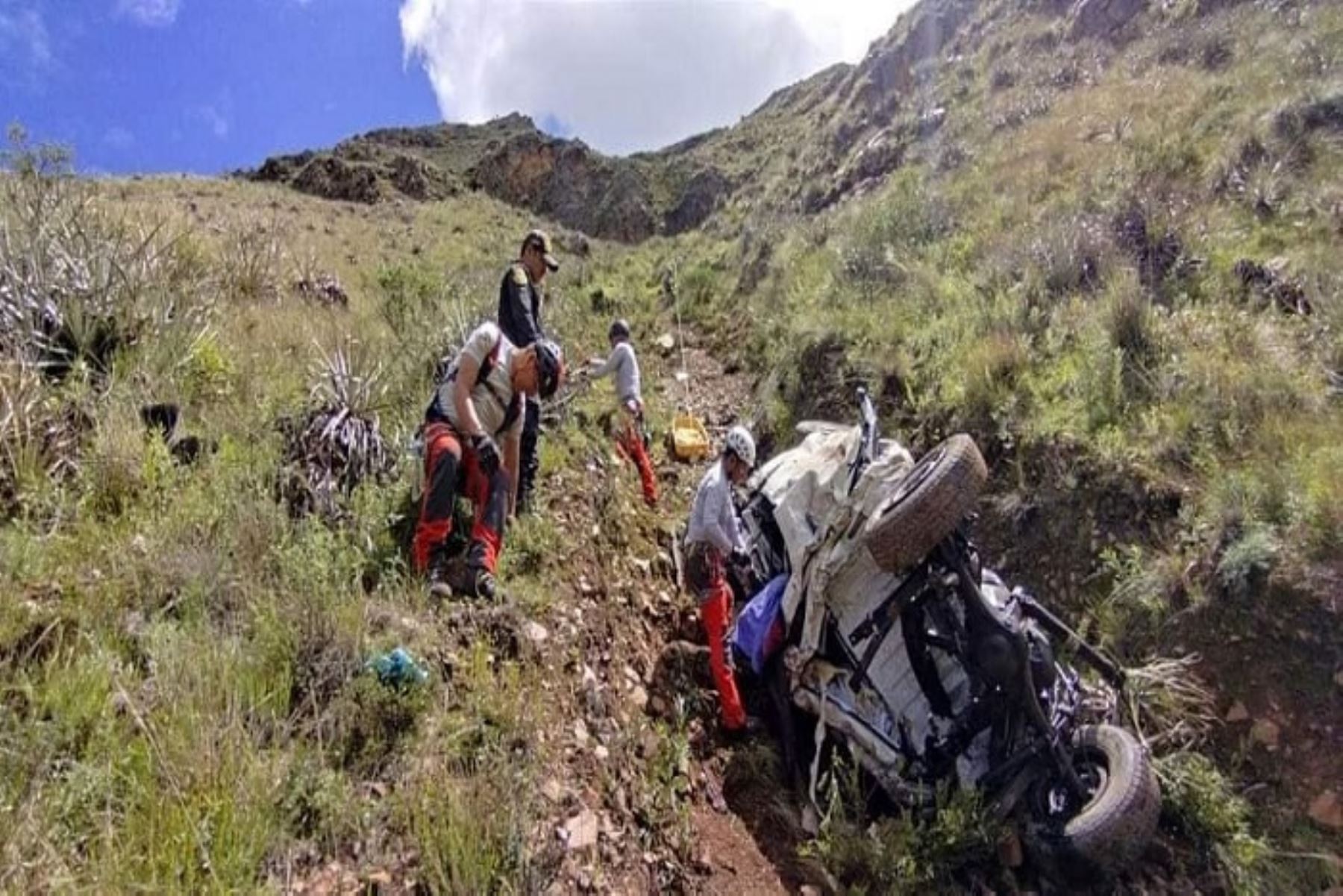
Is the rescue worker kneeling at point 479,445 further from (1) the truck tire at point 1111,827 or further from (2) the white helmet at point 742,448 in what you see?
(1) the truck tire at point 1111,827

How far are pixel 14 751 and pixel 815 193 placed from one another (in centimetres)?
1644

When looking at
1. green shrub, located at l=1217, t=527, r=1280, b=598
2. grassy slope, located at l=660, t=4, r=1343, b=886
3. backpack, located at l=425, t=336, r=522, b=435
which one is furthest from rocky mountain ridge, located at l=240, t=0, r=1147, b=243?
backpack, located at l=425, t=336, r=522, b=435

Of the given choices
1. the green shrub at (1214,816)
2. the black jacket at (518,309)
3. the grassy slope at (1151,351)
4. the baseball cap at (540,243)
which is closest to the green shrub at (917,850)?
the green shrub at (1214,816)

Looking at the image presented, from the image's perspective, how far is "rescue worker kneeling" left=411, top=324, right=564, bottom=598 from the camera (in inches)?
152

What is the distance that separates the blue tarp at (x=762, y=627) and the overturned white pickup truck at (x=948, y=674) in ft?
0.85

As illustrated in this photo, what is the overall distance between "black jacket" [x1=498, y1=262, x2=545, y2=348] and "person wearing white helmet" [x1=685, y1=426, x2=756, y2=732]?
1677 mm

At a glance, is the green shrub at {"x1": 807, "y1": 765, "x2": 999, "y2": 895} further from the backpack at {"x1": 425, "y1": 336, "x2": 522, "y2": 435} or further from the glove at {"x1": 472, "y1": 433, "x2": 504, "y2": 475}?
the backpack at {"x1": 425, "y1": 336, "x2": 522, "y2": 435}

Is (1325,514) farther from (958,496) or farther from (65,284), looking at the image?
(65,284)

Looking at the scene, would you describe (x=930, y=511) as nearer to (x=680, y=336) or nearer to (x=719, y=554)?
(x=719, y=554)

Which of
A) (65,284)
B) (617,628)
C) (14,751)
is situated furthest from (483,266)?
(14,751)

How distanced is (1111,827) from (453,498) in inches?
126

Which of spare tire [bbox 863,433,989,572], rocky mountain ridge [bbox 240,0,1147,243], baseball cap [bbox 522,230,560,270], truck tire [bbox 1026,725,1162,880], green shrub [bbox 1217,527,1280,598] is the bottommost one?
truck tire [bbox 1026,725,1162,880]

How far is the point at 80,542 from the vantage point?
3213mm

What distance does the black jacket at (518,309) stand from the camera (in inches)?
217
